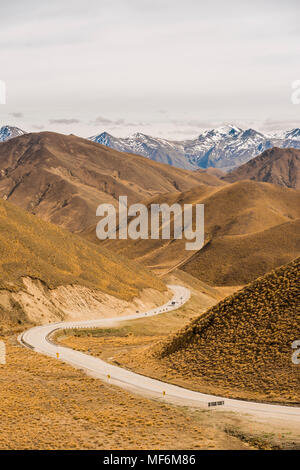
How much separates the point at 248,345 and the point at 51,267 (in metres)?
44.3

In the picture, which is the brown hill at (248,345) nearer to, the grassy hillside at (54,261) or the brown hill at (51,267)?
the brown hill at (51,267)

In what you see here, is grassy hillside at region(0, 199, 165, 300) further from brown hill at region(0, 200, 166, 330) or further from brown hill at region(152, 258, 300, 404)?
brown hill at region(152, 258, 300, 404)

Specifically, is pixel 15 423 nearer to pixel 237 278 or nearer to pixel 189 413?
pixel 189 413

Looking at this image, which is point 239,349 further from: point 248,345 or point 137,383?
point 137,383

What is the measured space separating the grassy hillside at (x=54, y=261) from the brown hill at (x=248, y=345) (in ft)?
106

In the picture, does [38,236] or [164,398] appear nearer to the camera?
[164,398]

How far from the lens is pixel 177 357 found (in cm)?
4644

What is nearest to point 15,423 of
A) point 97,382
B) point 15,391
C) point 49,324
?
point 15,391

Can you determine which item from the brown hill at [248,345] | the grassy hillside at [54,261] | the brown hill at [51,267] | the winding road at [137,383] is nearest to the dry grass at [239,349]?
the brown hill at [248,345]

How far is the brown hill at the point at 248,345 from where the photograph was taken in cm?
3841

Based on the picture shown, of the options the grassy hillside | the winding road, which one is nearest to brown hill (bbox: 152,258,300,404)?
the winding road

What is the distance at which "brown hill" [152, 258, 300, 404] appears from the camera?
38.4 metres
